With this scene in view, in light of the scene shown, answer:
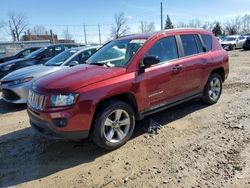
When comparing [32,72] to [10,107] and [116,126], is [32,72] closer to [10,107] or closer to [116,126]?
[10,107]

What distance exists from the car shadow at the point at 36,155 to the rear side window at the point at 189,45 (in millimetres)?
1485

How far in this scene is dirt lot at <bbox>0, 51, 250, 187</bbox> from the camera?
342 cm

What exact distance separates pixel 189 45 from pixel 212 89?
1394 mm

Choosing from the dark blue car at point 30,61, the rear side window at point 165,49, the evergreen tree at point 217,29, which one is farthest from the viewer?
the evergreen tree at point 217,29

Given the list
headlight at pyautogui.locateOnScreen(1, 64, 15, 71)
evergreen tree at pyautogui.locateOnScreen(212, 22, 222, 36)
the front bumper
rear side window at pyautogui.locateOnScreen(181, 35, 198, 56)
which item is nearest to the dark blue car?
headlight at pyautogui.locateOnScreen(1, 64, 15, 71)

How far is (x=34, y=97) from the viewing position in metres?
4.25

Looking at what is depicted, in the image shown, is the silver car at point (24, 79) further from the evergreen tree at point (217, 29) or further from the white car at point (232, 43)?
the evergreen tree at point (217, 29)

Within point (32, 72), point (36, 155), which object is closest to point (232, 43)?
point (32, 72)

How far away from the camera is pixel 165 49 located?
506cm

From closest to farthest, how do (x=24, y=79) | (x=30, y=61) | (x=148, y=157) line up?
(x=148, y=157) → (x=24, y=79) → (x=30, y=61)

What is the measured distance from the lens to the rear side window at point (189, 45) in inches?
215

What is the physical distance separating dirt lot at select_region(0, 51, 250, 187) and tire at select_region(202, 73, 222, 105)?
2.02 feet

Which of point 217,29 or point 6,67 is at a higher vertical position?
point 217,29

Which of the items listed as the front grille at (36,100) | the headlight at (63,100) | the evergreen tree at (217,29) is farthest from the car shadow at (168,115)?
the evergreen tree at (217,29)
